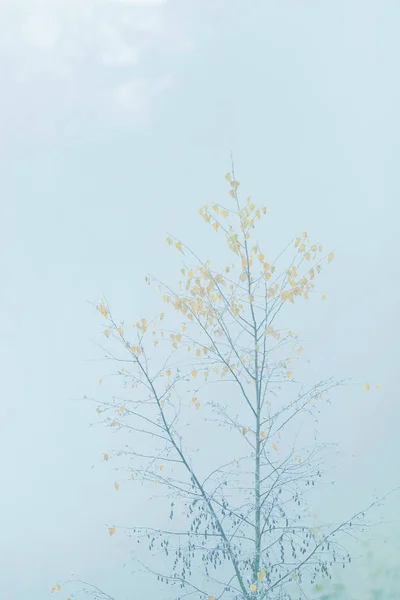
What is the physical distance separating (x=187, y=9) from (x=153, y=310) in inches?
59.4

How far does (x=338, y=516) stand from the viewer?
366 cm

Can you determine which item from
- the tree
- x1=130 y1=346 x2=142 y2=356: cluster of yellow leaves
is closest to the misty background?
the tree

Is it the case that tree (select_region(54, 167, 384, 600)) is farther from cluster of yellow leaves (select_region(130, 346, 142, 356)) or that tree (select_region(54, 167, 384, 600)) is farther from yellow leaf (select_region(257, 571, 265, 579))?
yellow leaf (select_region(257, 571, 265, 579))

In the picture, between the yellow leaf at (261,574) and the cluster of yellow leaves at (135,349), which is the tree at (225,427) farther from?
the yellow leaf at (261,574)

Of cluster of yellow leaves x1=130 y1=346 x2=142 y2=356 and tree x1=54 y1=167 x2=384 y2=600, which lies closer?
cluster of yellow leaves x1=130 y1=346 x2=142 y2=356

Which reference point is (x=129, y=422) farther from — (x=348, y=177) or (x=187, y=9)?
(x=187, y=9)

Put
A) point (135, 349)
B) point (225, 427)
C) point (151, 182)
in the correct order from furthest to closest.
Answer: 1. point (151, 182)
2. point (225, 427)
3. point (135, 349)

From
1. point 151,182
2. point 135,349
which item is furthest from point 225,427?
point 151,182

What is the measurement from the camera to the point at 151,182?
413 cm

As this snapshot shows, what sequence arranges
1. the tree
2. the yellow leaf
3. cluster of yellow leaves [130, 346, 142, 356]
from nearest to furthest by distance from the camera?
the yellow leaf → cluster of yellow leaves [130, 346, 142, 356] → the tree

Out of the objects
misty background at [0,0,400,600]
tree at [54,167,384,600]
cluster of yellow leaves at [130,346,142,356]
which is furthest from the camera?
misty background at [0,0,400,600]

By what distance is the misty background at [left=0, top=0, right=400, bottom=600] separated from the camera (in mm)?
3848

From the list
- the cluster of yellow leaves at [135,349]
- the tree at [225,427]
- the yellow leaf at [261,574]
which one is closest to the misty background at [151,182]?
the tree at [225,427]

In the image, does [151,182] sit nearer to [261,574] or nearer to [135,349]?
[135,349]
